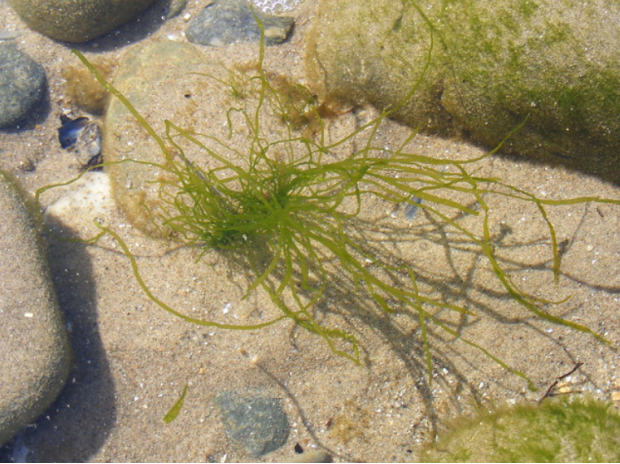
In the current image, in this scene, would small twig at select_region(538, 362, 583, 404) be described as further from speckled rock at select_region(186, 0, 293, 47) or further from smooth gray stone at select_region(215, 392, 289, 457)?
speckled rock at select_region(186, 0, 293, 47)

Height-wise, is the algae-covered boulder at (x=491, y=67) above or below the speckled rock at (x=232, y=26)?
above

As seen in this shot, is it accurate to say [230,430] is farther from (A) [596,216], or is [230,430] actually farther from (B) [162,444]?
(A) [596,216]

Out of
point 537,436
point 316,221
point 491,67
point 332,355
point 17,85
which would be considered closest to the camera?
point 537,436

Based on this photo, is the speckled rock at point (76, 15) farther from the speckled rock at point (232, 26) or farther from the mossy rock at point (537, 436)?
the mossy rock at point (537, 436)

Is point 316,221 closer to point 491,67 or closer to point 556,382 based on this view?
point 491,67

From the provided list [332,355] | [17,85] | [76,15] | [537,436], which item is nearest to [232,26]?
[76,15]

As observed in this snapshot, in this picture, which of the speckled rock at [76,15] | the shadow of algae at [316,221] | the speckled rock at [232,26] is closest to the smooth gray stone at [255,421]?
the shadow of algae at [316,221]
